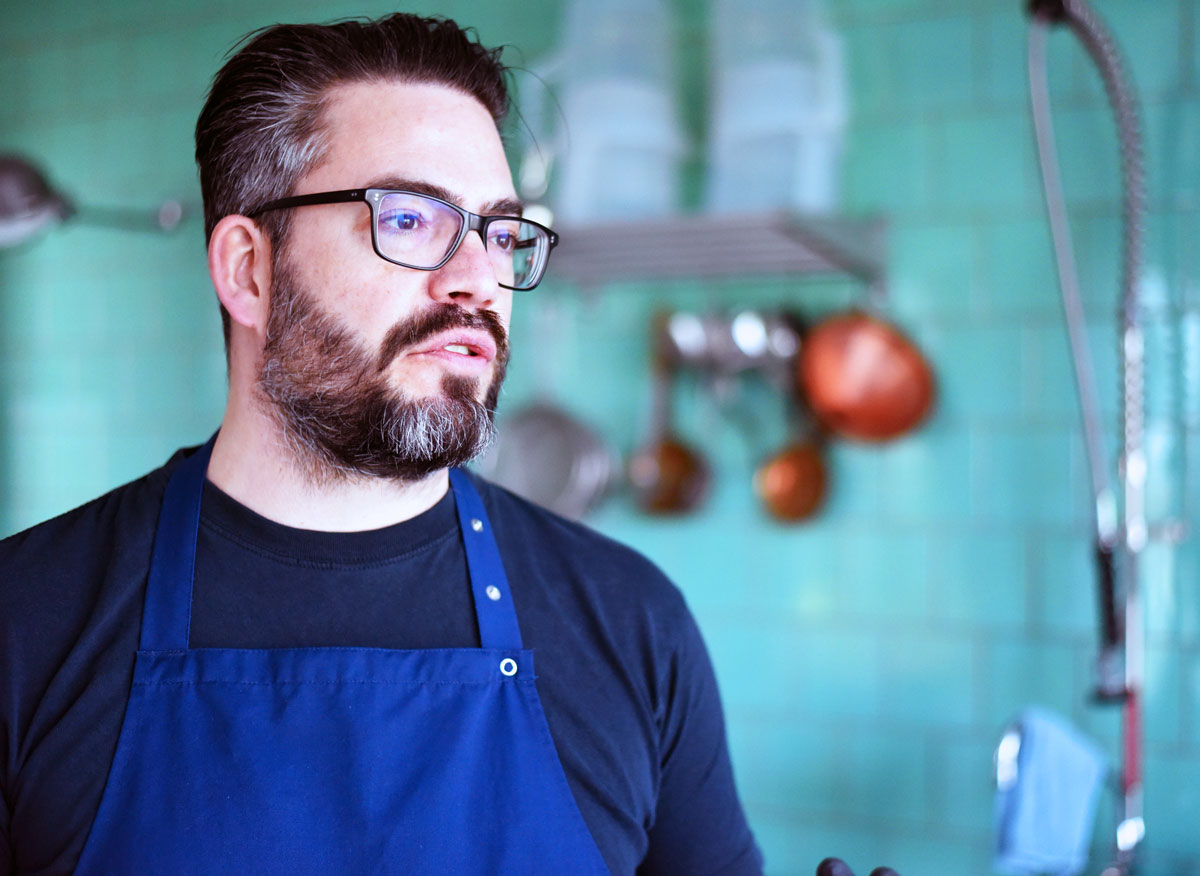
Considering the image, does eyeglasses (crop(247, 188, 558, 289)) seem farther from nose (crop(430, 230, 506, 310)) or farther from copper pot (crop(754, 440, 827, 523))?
copper pot (crop(754, 440, 827, 523))

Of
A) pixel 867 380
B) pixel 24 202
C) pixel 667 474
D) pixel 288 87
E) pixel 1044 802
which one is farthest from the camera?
pixel 667 474

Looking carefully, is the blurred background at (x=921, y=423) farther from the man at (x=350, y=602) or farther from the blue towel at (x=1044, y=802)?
the man at (x=350, y=602)

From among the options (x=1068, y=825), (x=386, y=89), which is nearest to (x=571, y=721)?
(x=386, y=89)

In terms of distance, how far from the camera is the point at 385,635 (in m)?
0.92

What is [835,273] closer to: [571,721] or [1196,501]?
[1196,501]

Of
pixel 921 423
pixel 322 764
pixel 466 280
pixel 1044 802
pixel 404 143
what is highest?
pixel 404 143

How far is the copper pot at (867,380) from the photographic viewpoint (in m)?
A: 1.74

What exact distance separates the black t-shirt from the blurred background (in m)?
0.72

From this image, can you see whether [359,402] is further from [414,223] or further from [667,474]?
[667,474]

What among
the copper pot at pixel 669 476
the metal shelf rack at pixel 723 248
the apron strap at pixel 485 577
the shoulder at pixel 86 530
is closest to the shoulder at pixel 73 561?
the shoulder at pixel 86 530

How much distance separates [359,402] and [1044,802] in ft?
3.47

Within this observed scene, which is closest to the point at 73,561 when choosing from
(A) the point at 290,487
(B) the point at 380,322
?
(A) the point at 290,487

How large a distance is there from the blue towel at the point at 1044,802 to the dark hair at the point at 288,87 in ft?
3.46

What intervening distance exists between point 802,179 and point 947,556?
1.99ft
